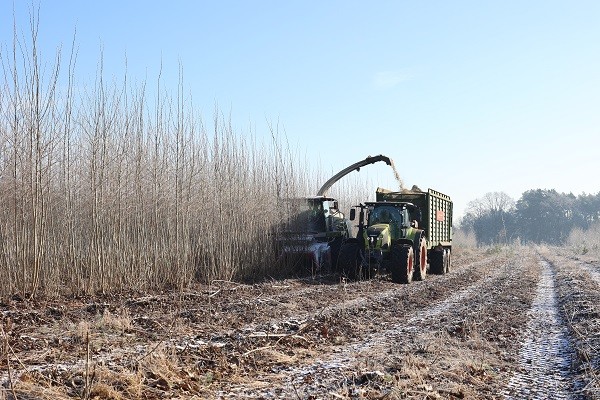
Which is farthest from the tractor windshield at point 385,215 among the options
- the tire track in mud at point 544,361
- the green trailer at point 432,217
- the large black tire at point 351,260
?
the tire track in mud at point 544,361

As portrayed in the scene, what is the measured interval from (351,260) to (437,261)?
13.0 ft

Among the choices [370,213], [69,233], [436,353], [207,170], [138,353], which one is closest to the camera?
[138,353]

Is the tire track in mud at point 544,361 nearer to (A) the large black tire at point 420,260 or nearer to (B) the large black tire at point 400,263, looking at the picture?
(B) the large black tire at point 400,263

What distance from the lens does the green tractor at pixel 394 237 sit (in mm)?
13180

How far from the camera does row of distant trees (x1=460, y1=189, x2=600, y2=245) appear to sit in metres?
66.2

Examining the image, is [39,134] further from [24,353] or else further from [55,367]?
[55,367]

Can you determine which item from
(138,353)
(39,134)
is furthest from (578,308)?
(39,134)

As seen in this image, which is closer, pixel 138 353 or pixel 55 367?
pixel 55 367

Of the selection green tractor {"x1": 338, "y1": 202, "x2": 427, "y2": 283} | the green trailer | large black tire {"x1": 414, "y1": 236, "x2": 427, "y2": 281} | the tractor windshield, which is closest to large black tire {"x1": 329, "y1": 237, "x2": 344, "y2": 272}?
green tractor {"x1": 338, "y1": 202, "x2": 427, "y2": 283}

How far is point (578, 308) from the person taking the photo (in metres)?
9.10

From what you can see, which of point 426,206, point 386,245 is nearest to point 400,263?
point 386,245

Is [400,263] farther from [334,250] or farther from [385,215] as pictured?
[334,250]

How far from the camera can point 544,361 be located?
5.79m

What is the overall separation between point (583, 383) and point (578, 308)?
4.65 m
